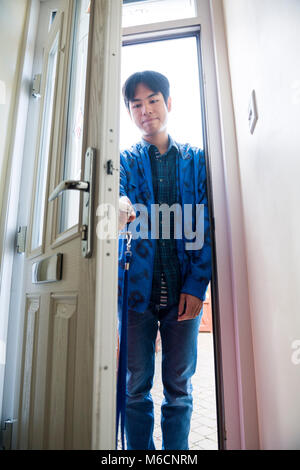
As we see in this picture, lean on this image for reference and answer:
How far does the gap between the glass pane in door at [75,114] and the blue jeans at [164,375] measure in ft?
1.90

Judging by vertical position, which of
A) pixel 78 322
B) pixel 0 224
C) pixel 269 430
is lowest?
pixel 269 430

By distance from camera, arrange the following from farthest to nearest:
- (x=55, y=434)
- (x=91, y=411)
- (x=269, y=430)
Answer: (x=269, y=430) → (x=55, y=434) → (x=91, y=411)

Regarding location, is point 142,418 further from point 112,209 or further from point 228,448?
point 112,209

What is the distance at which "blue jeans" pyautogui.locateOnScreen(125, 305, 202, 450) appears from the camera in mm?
1195

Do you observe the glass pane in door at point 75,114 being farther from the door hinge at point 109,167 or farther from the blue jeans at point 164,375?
the blue jeans at point 164,375

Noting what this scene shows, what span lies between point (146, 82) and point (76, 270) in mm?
1210

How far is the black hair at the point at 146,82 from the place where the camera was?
5.07 ft

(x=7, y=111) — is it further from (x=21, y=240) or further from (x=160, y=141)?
(x=160, y=141)

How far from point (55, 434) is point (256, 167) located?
0.95 metres

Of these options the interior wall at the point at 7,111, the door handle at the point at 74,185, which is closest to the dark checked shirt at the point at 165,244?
the interior wall at the point at 7,111

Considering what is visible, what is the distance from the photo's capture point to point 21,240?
125 cm

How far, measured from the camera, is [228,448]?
43.4 inches

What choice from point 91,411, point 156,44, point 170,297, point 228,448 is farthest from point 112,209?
point 156,44

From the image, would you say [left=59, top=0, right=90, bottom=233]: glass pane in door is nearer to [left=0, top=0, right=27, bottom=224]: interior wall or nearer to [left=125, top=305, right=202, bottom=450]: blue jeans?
[left=0, top=0, right=27, bottom=224]: interior wall
